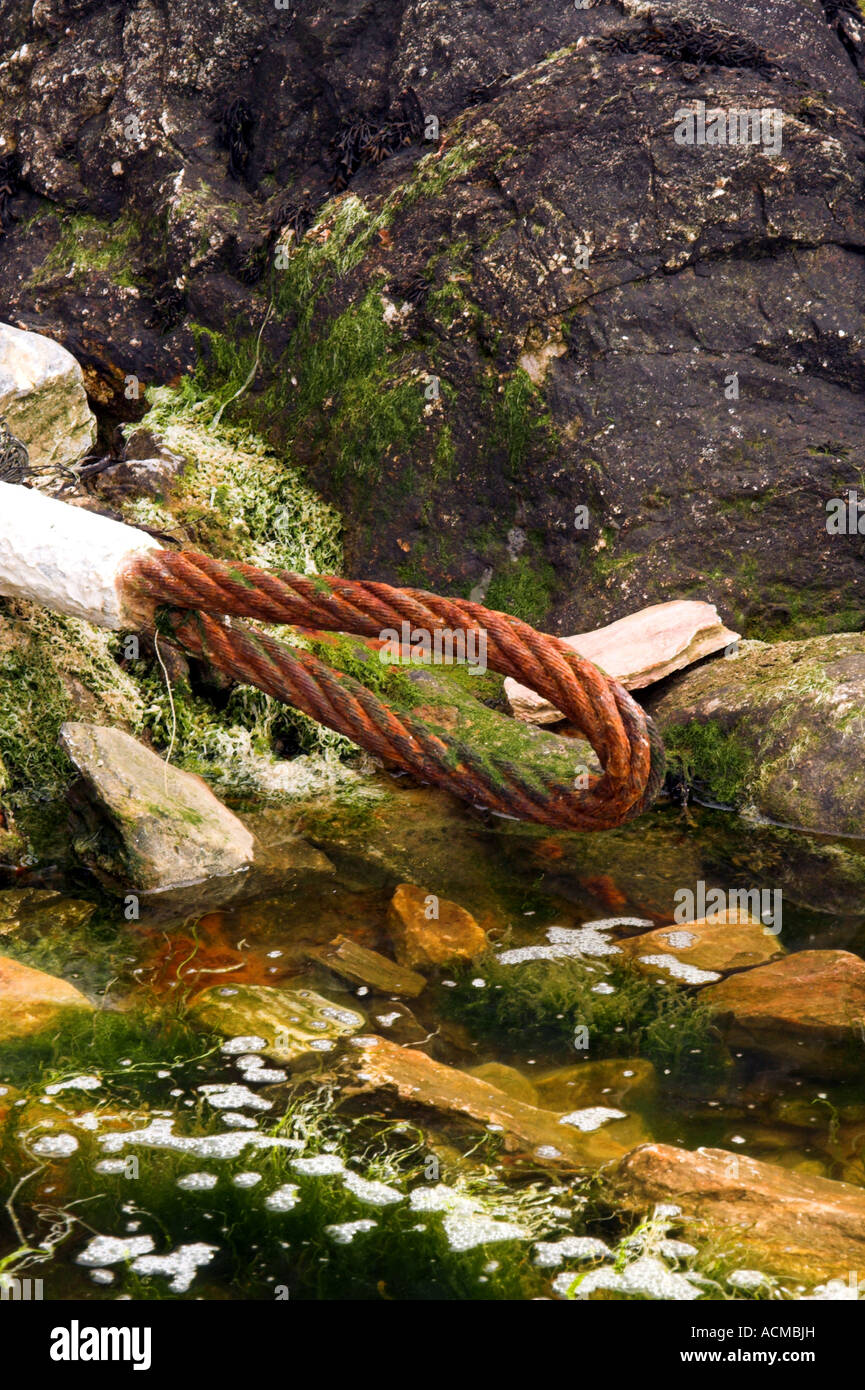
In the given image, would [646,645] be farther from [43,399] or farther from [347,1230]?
[43,399]

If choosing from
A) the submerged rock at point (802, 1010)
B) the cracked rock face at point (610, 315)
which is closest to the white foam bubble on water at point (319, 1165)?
the submerged rock at point (802, 1010)

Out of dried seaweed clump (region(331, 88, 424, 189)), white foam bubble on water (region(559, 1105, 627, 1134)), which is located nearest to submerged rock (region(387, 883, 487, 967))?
white foam bubble on water (region(559, 1105, 627, 1134))

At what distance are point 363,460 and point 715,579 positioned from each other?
69.0 inches

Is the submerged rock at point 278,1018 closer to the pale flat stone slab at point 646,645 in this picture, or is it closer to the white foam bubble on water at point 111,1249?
the white foam bubble on water at point 111,1249

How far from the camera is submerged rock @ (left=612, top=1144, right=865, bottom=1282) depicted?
2295 mm

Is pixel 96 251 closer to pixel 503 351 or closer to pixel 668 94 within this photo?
pixel 503 351

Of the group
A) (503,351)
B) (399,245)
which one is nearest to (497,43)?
(399,245)

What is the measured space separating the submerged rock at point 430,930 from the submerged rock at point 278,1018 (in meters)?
0.34

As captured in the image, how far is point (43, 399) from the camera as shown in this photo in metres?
6.05

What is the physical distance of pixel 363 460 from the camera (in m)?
5.79

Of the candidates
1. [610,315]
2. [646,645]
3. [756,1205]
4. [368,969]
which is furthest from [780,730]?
[756,1205]

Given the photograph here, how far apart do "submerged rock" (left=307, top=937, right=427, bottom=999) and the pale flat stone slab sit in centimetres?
158

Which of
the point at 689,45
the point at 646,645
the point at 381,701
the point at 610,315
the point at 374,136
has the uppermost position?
the point at 689,45

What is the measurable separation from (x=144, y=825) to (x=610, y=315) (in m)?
3.25
